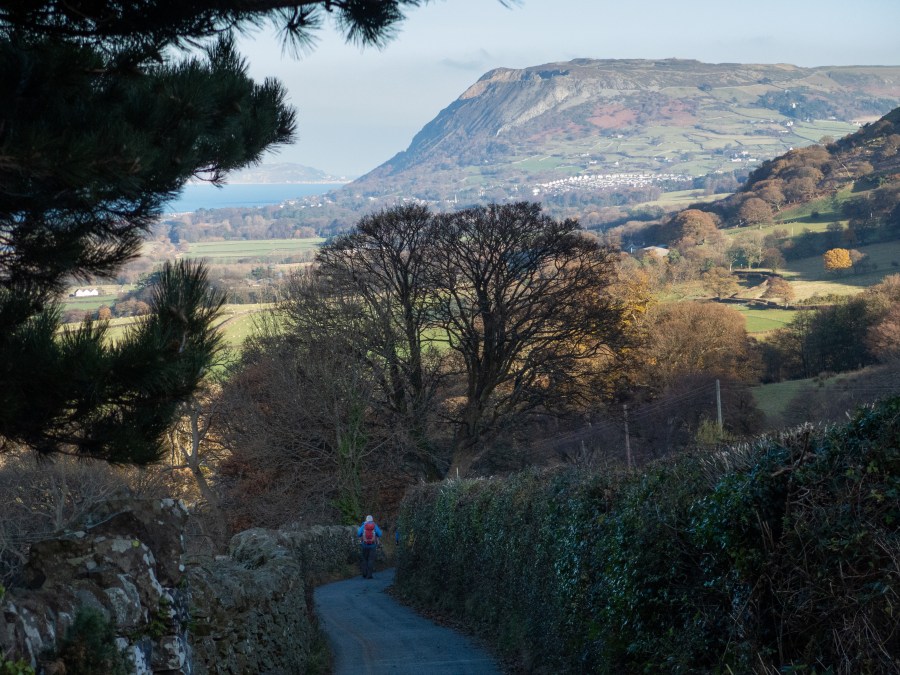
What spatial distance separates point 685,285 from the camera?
71.2m

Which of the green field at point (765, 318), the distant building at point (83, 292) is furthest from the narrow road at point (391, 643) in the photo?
the green field at point (765, 318)

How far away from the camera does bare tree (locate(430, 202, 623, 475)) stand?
103ft

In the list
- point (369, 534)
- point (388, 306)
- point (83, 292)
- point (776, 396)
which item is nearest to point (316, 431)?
point (388, 306)

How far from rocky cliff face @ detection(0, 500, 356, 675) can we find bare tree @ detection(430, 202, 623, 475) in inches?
821

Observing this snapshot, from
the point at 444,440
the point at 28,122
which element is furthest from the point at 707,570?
the point at 444,440

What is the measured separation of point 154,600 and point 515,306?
25927mm

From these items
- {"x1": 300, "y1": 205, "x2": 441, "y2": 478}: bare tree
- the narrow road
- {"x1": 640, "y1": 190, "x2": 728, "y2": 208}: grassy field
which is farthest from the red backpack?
{"x1": 640, "y1": 190, "x2": 728, "y2": 208}: grassy field

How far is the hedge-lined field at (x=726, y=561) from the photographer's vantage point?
189 inches

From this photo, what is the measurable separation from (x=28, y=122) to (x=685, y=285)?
68.6m

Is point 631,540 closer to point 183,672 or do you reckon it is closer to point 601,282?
point 183,672

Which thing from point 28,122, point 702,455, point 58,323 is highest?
point 28,122

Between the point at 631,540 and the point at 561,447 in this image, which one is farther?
the point at 561,447

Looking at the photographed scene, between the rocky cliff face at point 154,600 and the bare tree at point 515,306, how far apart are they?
20.9 meters

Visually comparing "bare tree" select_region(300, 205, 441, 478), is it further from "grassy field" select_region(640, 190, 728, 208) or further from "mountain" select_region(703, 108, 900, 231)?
"grassy field" select_region(640, 190, 728, 208)
